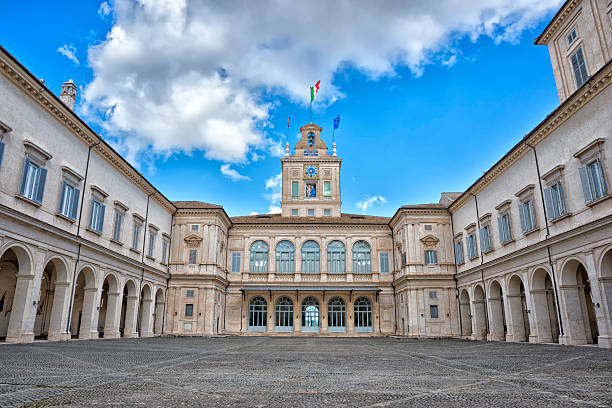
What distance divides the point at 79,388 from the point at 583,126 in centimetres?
1971

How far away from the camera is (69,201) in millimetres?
20281

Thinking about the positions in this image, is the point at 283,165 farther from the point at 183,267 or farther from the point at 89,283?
the point at 89,283

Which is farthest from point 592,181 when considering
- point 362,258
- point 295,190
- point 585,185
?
point 295,190

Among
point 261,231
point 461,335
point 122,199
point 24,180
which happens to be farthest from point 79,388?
point 261,231

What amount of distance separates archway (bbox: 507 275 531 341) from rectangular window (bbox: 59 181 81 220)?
76.7 ft

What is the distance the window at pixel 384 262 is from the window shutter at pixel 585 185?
893 inches

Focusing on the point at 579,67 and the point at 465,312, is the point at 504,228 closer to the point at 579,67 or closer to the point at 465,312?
the point at 579,67

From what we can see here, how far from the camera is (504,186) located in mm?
24719

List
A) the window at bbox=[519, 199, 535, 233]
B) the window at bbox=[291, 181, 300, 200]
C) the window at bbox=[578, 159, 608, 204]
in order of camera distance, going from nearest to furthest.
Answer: the window at bbox=[578, 159, 608, 204]
the window at bbox=[519, 199, 535, 233]
the window at bbox=[291, 181, 300, 200]

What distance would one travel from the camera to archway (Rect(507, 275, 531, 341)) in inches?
931

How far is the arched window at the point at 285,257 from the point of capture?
128 feet

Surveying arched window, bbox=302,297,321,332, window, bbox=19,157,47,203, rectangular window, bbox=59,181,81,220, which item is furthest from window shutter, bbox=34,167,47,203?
arched window, bbox=302,297,321,332

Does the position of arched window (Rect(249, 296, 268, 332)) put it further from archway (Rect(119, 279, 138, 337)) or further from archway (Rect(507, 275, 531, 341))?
archway (Rect(507, 275, 531, 341))

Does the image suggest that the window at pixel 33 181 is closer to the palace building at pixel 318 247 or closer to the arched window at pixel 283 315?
the palace building at pixel 318 247
